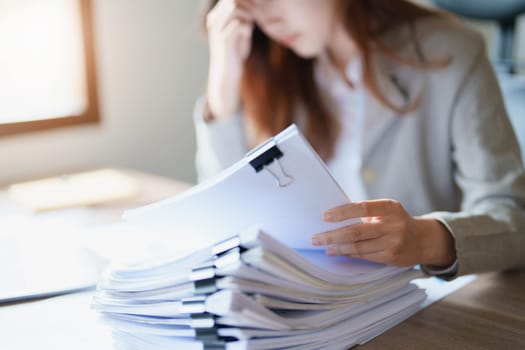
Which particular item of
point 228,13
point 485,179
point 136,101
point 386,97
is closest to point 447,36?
point 386,97

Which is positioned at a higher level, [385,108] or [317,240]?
[385,108]

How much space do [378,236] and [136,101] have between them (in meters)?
1.16

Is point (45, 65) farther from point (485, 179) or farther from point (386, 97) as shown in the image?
point (485, 179)

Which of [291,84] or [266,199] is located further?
[291,84]

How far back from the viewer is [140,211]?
749 mm

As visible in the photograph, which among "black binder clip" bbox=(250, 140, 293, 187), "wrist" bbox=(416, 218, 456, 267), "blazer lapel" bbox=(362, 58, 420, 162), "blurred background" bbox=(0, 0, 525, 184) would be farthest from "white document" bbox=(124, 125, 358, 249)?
"blurred background" bbox=(0, 0, 525, 184)

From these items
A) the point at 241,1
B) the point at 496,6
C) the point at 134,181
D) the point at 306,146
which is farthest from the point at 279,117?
the point at 306,146

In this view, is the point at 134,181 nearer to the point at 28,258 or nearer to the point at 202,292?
the point at 28,258

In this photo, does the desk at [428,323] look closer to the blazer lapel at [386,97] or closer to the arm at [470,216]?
the arm at [470,216]

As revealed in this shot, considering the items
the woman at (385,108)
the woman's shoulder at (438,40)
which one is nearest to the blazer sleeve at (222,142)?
the woman at (385,108)

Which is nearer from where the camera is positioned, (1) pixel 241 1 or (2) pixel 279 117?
(1) pixel 241 1

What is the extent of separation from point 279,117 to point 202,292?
Answer: 800 millimetres

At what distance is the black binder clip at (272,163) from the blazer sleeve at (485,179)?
0.90 feet

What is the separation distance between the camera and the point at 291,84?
1.39m
